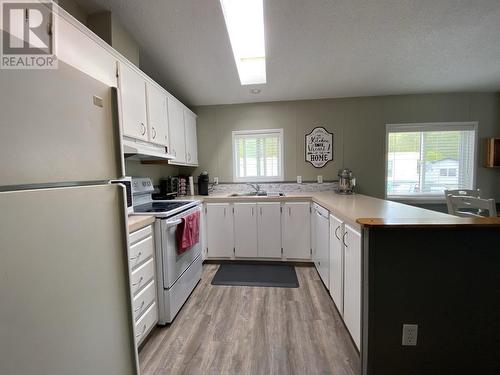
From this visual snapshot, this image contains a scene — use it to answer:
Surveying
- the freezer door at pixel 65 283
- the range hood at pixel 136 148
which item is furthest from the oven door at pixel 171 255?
the freezer door at pixel 65 283

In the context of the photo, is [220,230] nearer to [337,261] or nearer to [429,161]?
[337,261]

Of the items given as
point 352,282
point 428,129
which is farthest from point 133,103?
point 428,129

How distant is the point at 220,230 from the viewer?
2.89 metres

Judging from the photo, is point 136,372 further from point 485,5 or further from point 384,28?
point 485,5

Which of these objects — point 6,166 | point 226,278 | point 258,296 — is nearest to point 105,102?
point 6,166

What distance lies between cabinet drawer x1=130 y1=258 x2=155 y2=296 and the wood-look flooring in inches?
17.9

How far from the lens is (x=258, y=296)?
2.13 metres

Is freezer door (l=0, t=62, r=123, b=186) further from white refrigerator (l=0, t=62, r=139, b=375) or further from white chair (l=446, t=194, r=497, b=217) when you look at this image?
white chair (l=446, t=194, r=497, b=217)

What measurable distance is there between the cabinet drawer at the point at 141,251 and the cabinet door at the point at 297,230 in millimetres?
1664

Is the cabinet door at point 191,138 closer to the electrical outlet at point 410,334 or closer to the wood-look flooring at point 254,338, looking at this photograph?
the wood-look flooring at point 254,338

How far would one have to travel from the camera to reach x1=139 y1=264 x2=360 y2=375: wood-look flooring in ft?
4.49

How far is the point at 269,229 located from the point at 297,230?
360mm

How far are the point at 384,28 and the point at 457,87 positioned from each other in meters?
2.05

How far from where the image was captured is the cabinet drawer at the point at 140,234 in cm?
140
